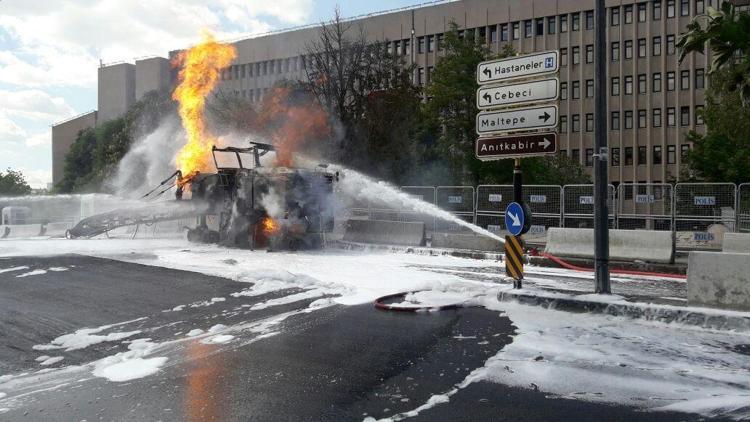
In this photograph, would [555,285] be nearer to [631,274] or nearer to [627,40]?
[631,274]

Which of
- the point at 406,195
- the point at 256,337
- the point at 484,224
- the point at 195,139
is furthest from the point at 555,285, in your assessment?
the point at 195,139

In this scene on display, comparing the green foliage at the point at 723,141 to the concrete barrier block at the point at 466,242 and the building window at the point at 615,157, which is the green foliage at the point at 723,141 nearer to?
the concrete barrier block at the point at 466,242

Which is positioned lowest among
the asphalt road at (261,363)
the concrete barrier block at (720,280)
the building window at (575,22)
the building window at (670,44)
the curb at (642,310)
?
the asphalt road at (261,363)

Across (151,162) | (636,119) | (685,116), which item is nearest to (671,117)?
(685,116)

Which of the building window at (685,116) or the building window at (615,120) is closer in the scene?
the building window at (685,116)

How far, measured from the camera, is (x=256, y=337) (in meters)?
7.32

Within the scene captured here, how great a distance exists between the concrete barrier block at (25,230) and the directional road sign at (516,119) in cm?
2326

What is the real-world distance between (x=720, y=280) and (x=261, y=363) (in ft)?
19.7

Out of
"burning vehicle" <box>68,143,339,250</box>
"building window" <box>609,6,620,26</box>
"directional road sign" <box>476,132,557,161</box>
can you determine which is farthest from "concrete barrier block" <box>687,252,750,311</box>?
"building window" <box>609,6,620,26</box>

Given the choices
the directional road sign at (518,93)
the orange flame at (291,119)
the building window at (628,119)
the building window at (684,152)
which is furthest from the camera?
the building window at (628,119)

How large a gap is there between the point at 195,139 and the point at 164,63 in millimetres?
55658

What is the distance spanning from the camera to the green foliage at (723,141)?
92.0ft

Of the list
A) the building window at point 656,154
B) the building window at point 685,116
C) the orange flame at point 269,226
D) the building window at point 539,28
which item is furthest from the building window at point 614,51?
the orange flame at point 269,226

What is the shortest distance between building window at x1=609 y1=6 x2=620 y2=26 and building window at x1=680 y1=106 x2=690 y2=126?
9760 millimetres
